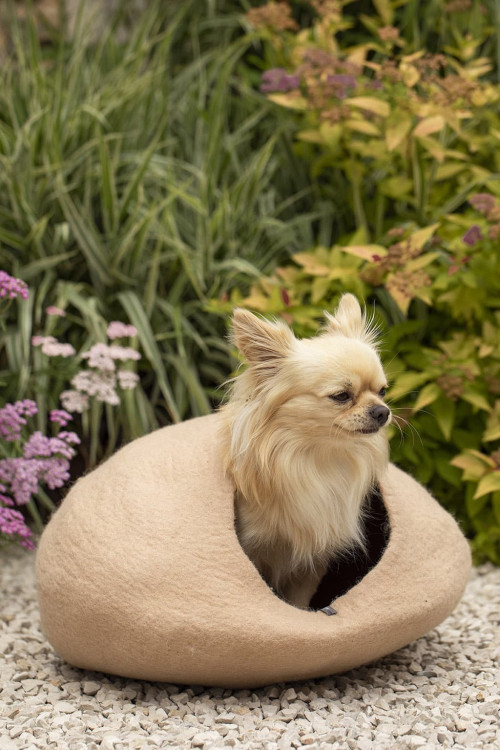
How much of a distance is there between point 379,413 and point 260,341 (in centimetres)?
38

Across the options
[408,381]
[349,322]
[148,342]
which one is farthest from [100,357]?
[349,322]

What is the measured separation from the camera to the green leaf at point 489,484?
3.44m

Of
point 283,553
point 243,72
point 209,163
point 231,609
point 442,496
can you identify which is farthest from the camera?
point 243,72

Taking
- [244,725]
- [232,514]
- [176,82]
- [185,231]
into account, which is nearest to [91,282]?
[185,231]

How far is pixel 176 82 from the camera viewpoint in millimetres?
5648

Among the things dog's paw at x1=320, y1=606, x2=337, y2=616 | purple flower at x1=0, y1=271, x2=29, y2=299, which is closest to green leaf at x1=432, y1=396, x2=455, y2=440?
dog's paw at x1=320, y1=606, x2=337, y2=616

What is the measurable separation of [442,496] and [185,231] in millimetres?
1911

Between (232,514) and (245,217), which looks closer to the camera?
(232,514)

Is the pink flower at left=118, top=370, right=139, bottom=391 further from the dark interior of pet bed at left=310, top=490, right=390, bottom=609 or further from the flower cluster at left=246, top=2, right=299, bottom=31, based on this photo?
the flower cluster at left=246, top=2, right=299, bottom=31

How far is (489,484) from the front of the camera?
3467 millimetres

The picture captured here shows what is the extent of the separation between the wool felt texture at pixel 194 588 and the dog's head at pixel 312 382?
0.96ft

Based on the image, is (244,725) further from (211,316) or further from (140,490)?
(211,316)

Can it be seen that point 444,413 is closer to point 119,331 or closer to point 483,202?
point 483,202

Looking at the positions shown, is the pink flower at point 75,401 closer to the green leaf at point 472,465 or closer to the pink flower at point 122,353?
the pink flower at point 122,353
